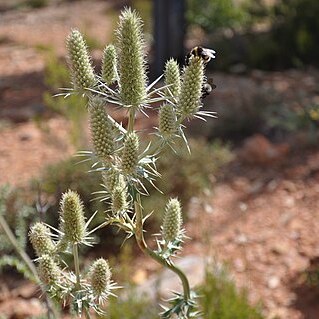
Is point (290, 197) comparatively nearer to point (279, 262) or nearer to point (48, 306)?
point (279, 262)

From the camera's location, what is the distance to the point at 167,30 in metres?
7.62

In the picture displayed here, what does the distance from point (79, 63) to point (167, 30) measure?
5.74m

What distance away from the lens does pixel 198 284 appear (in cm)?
396

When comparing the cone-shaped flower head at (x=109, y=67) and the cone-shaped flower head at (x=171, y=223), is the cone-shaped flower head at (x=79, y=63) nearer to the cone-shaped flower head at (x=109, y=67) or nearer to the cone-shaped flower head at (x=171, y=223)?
the cone-shaped flower head at (x=109, y=67)

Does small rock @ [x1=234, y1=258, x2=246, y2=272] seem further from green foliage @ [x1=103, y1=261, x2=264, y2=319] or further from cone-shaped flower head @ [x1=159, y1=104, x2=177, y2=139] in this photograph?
cone-shaped flower head @ [x1=159, y1=104, x2=177, y2=139]

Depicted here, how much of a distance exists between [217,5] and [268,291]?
17.2 feet

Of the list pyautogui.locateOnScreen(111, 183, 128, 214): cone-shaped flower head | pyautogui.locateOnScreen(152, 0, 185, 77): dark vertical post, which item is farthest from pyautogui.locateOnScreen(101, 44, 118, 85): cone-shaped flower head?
pyautogui.locateOnScreen(152, 0, 185, 77): dark vertical post

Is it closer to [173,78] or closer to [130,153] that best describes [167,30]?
[173,78]

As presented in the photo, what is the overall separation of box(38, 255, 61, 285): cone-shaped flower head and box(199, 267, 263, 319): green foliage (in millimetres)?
1344

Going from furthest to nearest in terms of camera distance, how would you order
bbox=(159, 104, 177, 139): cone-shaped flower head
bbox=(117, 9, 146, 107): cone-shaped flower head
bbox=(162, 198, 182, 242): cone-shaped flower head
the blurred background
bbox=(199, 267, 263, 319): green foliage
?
the blurred background
bbox=(199, 267, 263, 319): green foliage
bbox=(162, 198, 182, 242): cone-shaped flower head
bbox=(159, 104, 177, 139): cone-shaped flower head
bbox=(117, 9, 146, 107): cone-shaped flower head

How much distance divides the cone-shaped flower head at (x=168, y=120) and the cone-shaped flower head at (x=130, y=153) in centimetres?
10

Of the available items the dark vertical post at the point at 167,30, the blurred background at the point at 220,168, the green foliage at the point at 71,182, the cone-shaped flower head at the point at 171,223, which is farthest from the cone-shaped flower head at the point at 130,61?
the dark vertical post at the point at 167,30

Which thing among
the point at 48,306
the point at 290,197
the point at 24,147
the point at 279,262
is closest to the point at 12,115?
the point at 24,147

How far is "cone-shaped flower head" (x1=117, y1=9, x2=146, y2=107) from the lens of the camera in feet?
6.31
